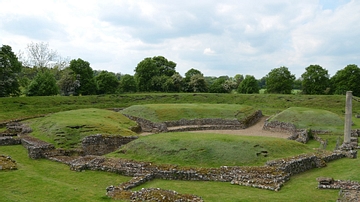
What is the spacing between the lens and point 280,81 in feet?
297

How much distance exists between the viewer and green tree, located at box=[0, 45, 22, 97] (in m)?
57.7

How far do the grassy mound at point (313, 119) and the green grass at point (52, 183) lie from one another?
105 ft

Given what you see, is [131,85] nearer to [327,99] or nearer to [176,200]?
[327,99]

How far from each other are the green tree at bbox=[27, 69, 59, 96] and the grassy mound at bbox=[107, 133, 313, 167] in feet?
172

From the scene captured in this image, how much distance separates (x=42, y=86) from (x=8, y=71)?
993 cm

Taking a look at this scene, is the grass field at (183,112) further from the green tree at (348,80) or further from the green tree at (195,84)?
the green tree at (348,80)

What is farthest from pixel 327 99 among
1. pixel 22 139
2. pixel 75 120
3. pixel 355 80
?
pixel 22 139

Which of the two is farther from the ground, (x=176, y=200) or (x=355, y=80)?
(x=355, y=80)

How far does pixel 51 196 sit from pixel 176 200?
6.31m

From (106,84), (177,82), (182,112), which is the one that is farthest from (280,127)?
(106,84)

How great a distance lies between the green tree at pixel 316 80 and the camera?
3366 inches

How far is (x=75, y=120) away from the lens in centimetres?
3341

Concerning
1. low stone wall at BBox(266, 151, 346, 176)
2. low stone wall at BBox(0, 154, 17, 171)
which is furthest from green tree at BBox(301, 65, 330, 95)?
low stone wall at BBox(0, 154, 17, 171)

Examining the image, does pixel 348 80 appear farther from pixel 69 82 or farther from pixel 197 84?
pixel 69 82
